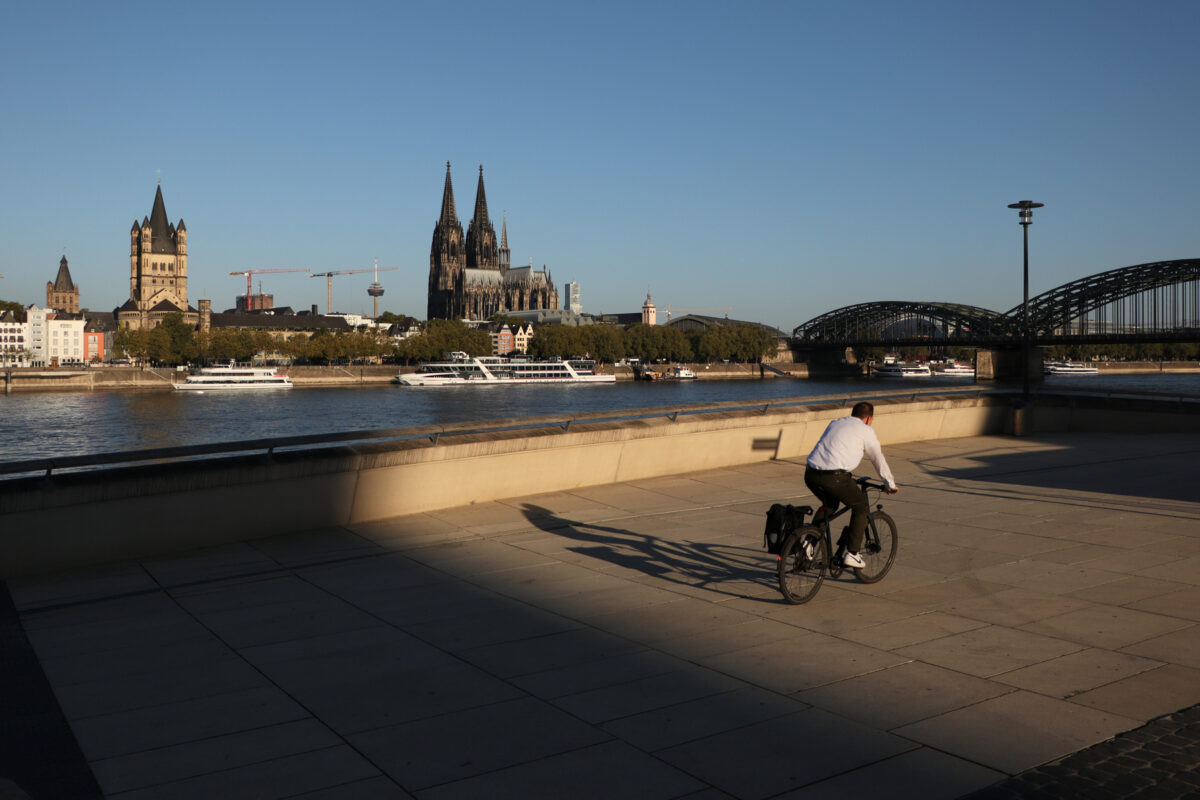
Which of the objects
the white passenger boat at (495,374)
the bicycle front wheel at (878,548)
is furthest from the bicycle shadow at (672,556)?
the white passenger boat at (495,374)

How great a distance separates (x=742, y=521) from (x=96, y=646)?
6.15 m

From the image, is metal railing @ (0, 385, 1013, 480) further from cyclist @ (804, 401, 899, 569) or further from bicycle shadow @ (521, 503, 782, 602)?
cyclist @ (804, 401, 899, 569)

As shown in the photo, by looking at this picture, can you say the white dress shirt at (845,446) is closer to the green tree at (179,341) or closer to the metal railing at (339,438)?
the metal railing at (339,438)

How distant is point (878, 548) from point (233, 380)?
102 meters

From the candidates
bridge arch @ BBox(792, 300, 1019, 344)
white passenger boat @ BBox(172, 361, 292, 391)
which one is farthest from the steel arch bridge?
white passenger boat @ BBox(172, 361, 292, 391)

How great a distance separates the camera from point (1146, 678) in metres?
5.31

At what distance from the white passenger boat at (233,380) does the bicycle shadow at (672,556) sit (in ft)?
312

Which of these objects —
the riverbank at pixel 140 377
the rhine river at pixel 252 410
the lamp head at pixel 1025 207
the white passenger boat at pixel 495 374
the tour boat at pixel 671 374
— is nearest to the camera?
the lamp head at pixel 1025 207

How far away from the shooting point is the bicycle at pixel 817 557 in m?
6.91

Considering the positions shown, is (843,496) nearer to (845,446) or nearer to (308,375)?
(845,446)

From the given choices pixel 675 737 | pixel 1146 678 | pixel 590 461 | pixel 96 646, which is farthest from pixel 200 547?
pixel 1146 678

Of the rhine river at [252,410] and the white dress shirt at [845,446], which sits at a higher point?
the white dress shirt at [845,446]

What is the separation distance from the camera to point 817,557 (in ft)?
23.2

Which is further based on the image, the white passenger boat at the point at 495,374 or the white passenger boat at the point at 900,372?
the white passenger boat at the point at 900,372
